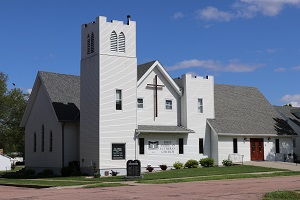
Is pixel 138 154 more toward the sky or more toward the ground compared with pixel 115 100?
more toward the ground

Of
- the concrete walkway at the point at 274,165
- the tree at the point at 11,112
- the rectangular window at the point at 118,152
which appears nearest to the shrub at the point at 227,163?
the concrete walkway at the point at 274,165

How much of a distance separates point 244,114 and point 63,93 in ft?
58.9

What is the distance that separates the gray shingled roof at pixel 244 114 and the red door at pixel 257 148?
0.90 metres

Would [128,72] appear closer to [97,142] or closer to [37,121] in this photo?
[97,142]

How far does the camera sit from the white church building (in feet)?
126

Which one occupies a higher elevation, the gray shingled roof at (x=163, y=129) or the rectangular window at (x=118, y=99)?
the rectangular window at (x=118, y=99)

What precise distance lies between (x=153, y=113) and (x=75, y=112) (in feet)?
21.9

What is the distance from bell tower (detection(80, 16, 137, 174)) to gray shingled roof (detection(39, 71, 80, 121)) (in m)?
2.82

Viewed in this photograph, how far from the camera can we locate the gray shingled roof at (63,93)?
138 feet

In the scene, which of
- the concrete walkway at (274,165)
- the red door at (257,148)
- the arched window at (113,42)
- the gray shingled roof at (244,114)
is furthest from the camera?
the red door at (257,148)

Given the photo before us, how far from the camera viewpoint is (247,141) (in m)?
46.9

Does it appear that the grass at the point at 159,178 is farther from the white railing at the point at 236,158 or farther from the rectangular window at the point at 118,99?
the rectangular window at the point at 118,99

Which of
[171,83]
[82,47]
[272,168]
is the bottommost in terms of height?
[272,168]

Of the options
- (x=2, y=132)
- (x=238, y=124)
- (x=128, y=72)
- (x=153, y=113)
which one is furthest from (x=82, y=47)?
(x=2, y=132)
